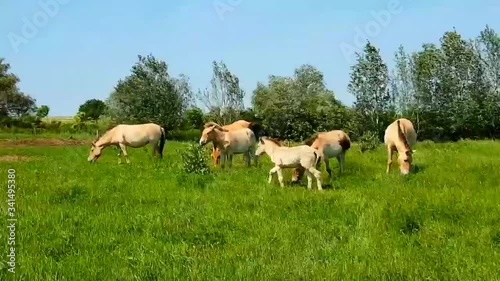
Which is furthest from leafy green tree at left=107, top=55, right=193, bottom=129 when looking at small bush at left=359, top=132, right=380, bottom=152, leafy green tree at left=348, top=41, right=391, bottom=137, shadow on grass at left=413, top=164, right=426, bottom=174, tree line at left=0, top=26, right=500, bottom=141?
shadow on grass at left=413, top=164, right=426, bottom=174

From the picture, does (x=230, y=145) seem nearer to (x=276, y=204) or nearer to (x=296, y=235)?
(x=276, y=204)

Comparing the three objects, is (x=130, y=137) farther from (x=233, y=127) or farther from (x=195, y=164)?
(x=195, y=164)

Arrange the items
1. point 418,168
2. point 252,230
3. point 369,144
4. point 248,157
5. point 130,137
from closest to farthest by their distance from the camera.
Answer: point 252,230, point 418,168, point 248,157, point 130,137, point 369,144

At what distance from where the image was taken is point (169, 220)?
9.38 metres

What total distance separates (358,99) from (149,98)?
80.8 feet

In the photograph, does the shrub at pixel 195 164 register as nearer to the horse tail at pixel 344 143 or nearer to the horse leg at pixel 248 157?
the horse leg at pixel 248 157

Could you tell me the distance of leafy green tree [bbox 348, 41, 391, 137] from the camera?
5941 cm

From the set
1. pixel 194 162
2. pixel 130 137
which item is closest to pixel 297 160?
pixel 194 162

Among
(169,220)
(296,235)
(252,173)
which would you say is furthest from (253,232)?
(252,173)

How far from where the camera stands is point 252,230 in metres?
8.87

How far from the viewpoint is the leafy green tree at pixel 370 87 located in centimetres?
5941

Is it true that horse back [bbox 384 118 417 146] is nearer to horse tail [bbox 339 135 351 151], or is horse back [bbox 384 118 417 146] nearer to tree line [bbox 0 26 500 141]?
horse tail [bbox 339 135 351 151]

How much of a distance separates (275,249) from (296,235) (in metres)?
0.95

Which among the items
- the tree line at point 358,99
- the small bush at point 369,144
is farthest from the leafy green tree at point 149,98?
the small bush at point 369,144
